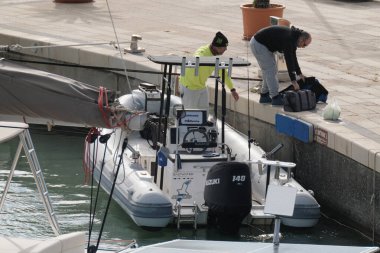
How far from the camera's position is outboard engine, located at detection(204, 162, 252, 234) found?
40.4 ft

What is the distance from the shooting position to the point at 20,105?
1012 cm

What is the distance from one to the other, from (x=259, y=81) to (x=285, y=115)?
1842 mm

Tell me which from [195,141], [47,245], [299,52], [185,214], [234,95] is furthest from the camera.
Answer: [299,52]

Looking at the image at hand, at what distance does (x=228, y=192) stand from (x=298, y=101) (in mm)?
2532

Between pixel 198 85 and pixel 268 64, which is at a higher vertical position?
pixel 268 64

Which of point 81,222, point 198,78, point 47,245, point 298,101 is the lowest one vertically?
point 81,222

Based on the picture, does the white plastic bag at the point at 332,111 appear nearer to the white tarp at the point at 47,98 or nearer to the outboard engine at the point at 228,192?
the outboard engine at the point at 228,192

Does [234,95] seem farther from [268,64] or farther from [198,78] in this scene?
[268,64]

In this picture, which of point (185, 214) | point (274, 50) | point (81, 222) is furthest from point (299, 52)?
point (185, 214)

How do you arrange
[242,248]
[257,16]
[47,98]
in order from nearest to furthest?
1. [242,248]
2. [47,98]
3. [257,16]

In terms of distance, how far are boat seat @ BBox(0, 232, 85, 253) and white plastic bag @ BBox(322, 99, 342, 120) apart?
5.57m

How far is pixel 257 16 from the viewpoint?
19.0 meters

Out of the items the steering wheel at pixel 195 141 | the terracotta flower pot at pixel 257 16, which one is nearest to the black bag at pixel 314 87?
the steering wheel at pixel 195 141

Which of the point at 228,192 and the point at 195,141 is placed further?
the point at 195,141
